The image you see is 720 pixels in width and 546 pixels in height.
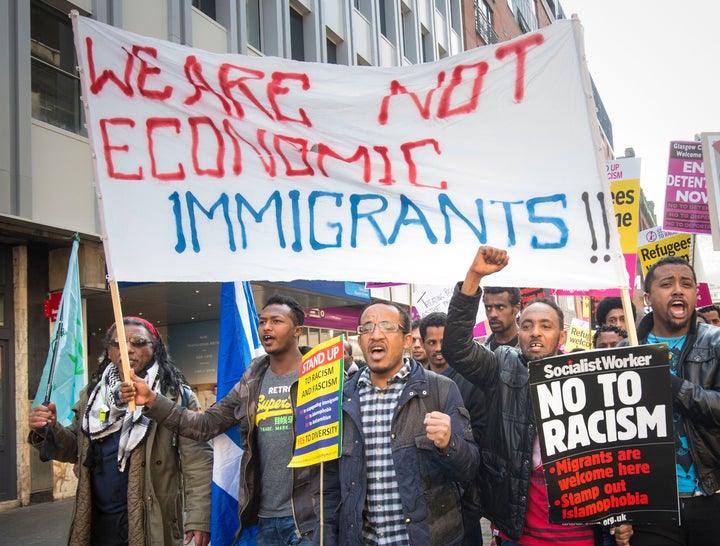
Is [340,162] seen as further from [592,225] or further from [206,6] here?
[206,6]

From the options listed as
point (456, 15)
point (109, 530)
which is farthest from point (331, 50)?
point (109, 530)

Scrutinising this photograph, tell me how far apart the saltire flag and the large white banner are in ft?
4.17

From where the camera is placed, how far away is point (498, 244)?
3.73 m

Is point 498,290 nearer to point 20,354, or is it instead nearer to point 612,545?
point 612,545

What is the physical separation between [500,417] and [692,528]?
0.97m

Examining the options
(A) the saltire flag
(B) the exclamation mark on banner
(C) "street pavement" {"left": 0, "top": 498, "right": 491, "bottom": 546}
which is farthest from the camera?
(C) "street pavement" {"left": 0, "top": 498, "right": 491, "bottom": 546}

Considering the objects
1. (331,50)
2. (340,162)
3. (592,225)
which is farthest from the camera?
(331,50)

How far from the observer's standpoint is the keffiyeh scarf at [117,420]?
13.0ft

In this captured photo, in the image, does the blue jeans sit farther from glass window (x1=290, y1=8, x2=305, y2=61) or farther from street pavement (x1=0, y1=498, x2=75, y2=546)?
glass window (x1=290, y1=8, x2=305, y2=61)

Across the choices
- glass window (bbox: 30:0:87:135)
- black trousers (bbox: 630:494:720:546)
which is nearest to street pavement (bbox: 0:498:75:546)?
glass window (bbox: 30:0:87:135)

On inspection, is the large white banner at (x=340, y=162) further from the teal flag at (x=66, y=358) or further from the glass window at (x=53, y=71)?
the glass window at (x=53, y=71)

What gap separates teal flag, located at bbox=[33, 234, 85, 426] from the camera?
4727 mm

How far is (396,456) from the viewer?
10.5 feet

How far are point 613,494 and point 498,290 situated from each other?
214 centimetres
